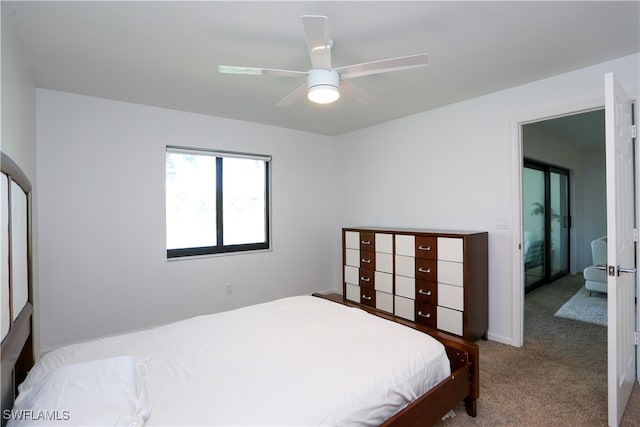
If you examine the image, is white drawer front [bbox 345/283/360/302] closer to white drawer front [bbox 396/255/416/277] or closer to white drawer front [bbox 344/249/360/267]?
white drawer front [bbox 344/249/360/267]

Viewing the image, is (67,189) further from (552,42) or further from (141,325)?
(552,42)

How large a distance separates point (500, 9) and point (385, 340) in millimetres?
1894

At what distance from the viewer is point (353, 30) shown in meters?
1.88

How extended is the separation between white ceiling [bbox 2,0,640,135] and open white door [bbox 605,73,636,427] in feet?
1.63

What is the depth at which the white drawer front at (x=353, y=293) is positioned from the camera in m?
3.72

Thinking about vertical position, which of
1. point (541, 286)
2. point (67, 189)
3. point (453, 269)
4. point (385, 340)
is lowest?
point (541, 286)

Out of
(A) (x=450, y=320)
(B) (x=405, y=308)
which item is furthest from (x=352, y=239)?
(A) (x=450, y=320)

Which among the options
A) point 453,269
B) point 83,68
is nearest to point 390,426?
point 453,269

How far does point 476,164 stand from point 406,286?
4.49 ft

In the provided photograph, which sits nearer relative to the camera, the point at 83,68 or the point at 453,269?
the point at 83,68

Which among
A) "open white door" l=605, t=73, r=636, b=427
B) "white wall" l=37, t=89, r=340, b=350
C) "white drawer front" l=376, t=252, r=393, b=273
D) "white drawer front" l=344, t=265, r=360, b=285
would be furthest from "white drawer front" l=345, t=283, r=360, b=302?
"open white door" l=605, t=73, r=636, b=427

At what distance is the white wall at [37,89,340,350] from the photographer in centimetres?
281

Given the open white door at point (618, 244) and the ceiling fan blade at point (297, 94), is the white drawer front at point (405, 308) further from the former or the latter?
the ceiling fan blade at point (297, 94)

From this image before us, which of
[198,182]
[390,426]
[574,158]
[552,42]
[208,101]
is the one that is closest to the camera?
[390,426]
